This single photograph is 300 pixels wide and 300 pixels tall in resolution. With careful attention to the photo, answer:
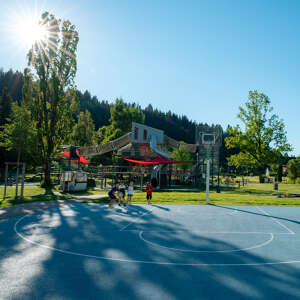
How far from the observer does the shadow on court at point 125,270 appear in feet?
17.3

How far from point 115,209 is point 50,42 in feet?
69.6

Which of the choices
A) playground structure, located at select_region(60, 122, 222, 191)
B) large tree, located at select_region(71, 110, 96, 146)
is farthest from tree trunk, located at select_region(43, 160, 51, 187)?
large tree, located at select_region(71, 110, 96, 146)

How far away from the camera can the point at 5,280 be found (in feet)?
18.9

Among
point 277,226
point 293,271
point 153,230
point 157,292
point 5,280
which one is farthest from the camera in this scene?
point 277,226

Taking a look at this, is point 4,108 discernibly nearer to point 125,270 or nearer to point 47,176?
point 47,176

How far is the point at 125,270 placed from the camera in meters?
6.38

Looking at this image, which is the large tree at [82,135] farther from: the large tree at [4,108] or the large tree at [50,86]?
the large tree at [50,86]

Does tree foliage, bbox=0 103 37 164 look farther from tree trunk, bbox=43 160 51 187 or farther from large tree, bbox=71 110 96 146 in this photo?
large tree, bbox=71 110 96 146

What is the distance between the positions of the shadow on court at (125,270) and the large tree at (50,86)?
732 inches

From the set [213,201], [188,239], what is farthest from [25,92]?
[188,239]

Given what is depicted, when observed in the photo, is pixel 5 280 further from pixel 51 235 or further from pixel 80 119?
pixel 80 119

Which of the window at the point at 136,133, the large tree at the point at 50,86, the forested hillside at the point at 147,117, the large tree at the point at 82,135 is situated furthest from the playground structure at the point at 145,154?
the forested hillside at the point at 147,117

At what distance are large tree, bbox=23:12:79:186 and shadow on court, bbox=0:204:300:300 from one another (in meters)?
18.6

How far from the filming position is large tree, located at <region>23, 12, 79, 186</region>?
27.4m
